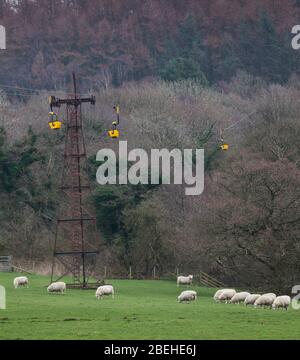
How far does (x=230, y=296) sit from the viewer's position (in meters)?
52.5

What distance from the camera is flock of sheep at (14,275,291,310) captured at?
48.3 metres

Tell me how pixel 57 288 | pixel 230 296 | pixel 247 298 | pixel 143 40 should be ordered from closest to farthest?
1. pixel 247 298
2. pixel 230 296
3. pixel 57 288
4. pixel 143 40

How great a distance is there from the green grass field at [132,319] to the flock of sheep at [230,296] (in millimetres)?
619

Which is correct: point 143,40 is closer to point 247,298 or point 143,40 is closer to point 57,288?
point 57,288

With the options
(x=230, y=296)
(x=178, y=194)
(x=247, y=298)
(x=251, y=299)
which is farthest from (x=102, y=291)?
(x=178, y=194)

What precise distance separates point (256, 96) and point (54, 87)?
105 feet

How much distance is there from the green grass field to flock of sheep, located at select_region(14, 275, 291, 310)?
0.62 meters

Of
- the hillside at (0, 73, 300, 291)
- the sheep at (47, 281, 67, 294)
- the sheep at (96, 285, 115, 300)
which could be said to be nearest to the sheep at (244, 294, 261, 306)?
the sheep at (96, 285, 115, 300)

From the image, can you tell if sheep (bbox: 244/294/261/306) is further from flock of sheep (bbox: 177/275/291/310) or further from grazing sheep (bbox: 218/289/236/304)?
grazing sheep (bbox: 218/289/236/304)

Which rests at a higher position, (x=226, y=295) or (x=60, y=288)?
(x=60, y=288)

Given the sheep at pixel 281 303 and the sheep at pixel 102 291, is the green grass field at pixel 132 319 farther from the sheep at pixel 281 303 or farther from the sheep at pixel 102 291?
the sheep at pixel 281 303

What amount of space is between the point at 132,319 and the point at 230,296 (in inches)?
511

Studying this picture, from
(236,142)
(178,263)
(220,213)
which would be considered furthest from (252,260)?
(236,142)
